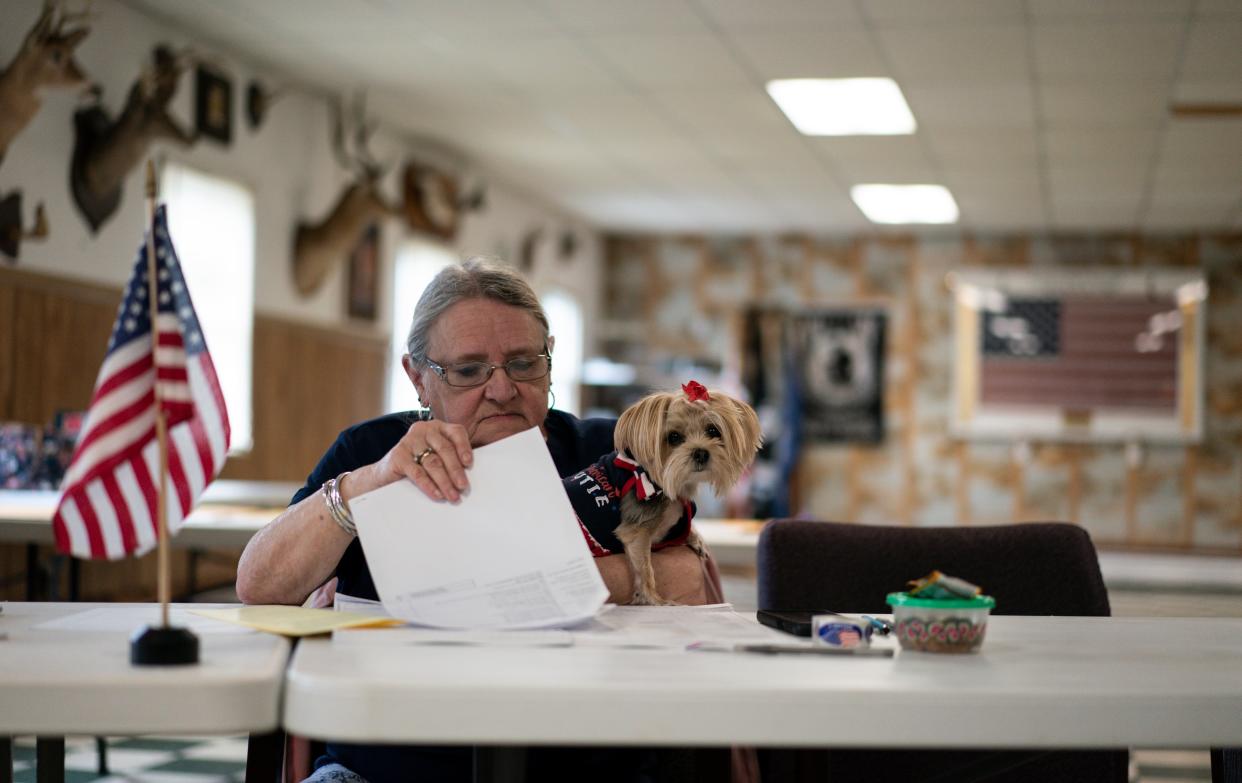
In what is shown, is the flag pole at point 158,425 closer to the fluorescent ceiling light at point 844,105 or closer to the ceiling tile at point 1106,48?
the ceiling tile at point 1106,48

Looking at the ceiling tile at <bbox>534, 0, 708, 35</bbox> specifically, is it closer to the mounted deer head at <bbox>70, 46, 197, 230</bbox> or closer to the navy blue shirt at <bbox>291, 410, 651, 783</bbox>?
the mounted deer head at <bbox>70, 46, 197, 230</bbox>

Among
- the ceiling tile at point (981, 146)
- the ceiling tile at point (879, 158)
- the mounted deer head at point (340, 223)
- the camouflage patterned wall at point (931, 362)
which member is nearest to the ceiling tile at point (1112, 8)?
the ceiling tile at point (981, 146)

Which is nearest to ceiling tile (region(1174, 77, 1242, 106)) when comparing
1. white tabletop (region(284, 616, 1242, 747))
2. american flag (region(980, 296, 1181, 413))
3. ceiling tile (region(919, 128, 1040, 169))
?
ceiling tile (region(919, 128, 1040, 169))

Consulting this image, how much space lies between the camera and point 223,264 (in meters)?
6.66

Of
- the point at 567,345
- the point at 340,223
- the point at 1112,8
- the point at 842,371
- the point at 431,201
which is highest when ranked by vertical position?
the point at 1112,8

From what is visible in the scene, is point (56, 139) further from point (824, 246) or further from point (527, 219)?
point (824, 246)

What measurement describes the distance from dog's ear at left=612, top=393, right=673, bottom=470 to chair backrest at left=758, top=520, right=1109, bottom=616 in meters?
0.23

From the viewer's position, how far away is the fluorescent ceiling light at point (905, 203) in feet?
32.3

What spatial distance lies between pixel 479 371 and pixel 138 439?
0.72m

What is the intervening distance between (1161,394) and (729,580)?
7.18 m

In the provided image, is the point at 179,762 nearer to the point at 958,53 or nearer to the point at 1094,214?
the point at 958,53

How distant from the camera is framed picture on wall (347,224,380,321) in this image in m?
7.88

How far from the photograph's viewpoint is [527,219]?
1068 centimetres

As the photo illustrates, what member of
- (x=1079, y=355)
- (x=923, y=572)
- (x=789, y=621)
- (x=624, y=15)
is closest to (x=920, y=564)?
(x=923, y=572)
